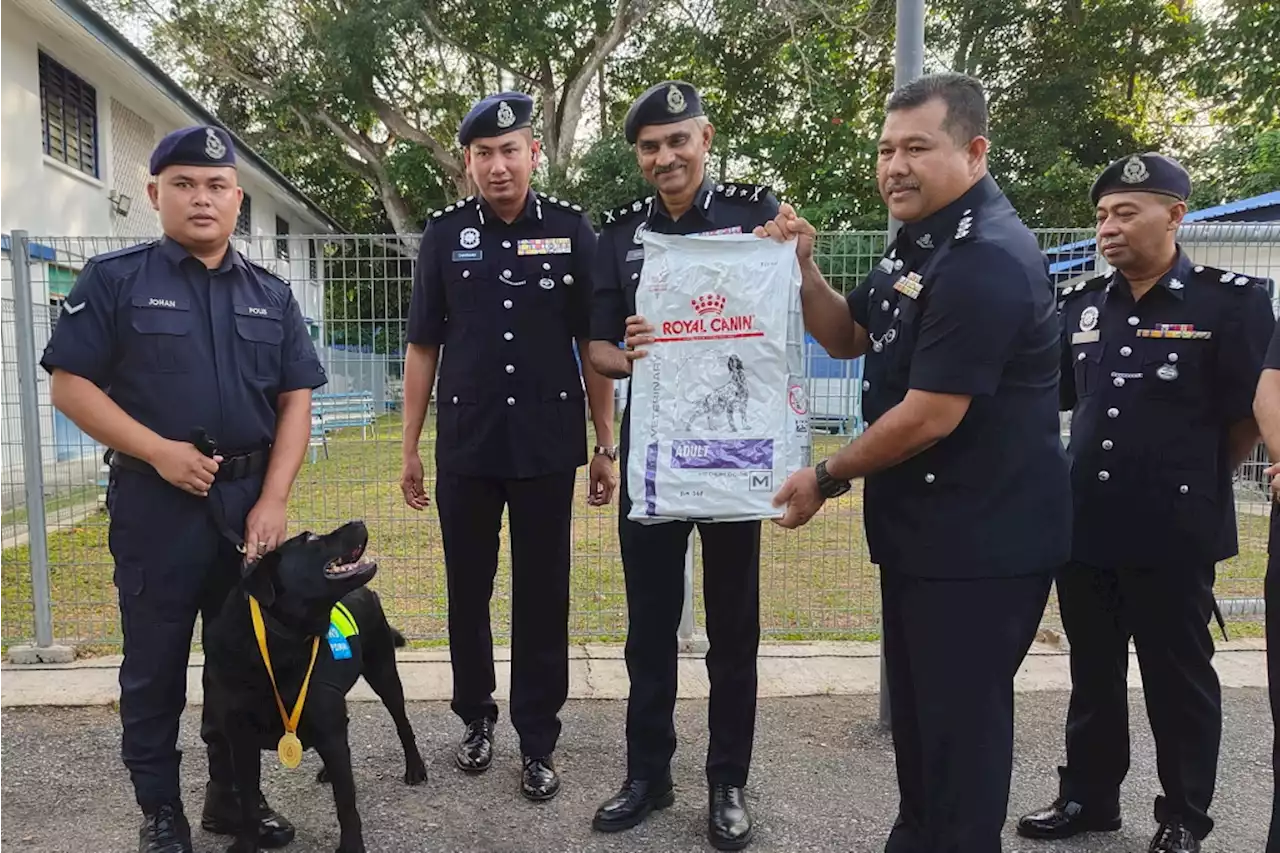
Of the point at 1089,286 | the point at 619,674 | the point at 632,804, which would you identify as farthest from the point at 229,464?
the point at 1089,286

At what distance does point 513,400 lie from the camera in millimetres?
3232

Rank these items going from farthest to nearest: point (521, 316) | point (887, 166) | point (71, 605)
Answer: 1. point (71, 605)
2. point (521, 316)
3. point (887, 166)

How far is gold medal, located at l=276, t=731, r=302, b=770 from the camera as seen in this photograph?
2680 mm

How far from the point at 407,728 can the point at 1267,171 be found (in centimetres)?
1714

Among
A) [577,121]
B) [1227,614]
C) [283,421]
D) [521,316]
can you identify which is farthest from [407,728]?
[577,121]

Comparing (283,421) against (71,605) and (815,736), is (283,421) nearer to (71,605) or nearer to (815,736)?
(815,736)

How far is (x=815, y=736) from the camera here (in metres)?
3.79

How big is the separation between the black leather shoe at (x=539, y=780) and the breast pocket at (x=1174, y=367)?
96.9 inches

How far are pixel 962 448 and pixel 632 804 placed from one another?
1.75 m

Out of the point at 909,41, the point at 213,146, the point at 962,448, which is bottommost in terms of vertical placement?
the point at 962,448

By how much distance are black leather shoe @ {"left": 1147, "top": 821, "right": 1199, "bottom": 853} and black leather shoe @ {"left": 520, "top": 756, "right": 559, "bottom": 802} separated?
204 cm

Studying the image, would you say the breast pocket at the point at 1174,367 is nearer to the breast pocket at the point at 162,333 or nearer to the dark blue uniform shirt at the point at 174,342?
the dark blue uniform shirt at the point at 174,342

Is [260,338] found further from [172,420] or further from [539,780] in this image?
[539,780]

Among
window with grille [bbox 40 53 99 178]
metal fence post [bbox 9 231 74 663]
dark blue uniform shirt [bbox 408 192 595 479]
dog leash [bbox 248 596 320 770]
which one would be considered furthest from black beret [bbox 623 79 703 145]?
window with grille [bbox 40 53 99 178]
